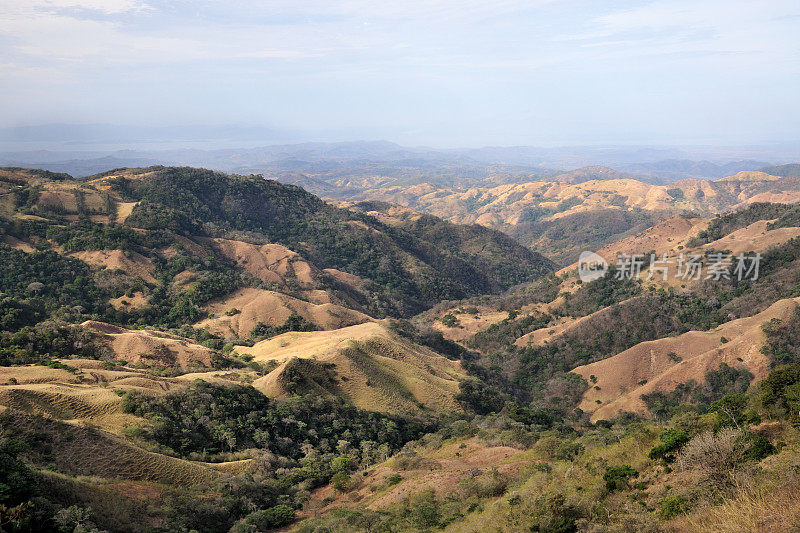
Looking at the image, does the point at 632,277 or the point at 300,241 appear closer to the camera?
the point at 632,277

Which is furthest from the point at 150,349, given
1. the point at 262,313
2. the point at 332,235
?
the point at 332,235

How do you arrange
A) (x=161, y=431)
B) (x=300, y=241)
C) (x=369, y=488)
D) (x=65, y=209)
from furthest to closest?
(x=300, y=241)
(x=65, y=209)
(x=161, y=431)
(x=369, y=488)

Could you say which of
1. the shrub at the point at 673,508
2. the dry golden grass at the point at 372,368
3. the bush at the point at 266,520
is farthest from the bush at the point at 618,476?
the dry golden grass at the point at 372,368

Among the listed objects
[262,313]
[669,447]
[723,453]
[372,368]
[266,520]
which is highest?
[723,453]

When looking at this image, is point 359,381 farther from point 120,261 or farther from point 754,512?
point 120,261

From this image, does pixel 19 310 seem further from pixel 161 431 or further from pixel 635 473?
pixel 635 473

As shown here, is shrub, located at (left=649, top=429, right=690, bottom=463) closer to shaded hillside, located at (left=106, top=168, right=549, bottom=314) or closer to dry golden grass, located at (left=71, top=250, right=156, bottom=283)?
dry golden grass, located at (left=71, top=250, right=156, bottom=283)

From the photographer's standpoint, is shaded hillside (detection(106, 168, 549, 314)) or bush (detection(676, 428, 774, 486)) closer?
bush (detection(676, 428, 774, 486))

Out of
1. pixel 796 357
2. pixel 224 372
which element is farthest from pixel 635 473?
pixel 796 357

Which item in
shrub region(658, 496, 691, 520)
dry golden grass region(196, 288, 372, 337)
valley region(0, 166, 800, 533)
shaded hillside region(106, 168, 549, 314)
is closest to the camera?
shrub region(658, 496, 691, 520)

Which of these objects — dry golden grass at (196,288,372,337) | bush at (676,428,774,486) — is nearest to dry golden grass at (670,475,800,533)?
bush at (676,428,774,486)

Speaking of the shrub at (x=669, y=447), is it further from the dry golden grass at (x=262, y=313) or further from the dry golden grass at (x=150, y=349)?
the dry golden grass at (x=262, y=313)
